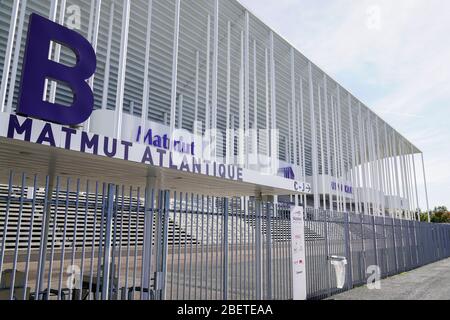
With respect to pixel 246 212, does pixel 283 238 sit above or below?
below

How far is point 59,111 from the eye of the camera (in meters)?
6.71

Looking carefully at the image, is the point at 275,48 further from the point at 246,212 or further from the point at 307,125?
the point at 246,212

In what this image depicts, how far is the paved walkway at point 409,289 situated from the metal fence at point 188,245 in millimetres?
496

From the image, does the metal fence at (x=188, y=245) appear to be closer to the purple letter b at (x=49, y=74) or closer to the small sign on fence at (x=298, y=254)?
the small sign on fence at (x=298, y=254)

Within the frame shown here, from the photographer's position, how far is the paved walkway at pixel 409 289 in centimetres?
1018

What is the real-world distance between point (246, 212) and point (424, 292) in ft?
23.0

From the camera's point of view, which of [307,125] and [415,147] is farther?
[415,147]

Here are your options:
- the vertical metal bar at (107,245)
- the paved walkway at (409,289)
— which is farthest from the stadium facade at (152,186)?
the paved walkway at (409,289)

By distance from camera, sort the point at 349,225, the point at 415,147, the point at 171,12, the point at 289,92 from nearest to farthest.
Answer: the point at 349,225 < the point at 171,12 < the point at 289,92 < the point at 415,147

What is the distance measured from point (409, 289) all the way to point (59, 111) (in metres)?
11.3
